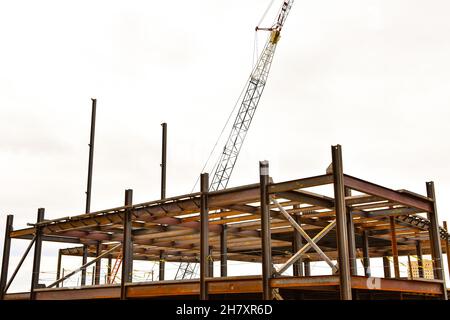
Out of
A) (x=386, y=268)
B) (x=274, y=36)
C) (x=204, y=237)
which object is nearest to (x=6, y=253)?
(x=204, y=237)

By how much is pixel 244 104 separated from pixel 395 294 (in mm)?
48471

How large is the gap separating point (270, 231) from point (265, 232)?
2.50 metres

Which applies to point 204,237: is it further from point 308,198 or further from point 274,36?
point 274,36

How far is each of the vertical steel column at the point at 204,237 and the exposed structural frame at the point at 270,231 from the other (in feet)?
0.15

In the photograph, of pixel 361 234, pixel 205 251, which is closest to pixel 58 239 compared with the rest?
pixel 205 251

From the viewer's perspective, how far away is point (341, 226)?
67.4ft

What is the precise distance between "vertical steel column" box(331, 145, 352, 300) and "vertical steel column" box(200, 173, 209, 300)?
260 inches

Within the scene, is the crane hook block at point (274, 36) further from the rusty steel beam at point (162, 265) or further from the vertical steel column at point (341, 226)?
the vertical steel column at point (341, 226)

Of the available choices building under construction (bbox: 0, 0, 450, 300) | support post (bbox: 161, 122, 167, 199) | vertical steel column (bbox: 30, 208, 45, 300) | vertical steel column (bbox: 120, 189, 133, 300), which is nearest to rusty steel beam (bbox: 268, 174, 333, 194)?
building under construction (bbox: 0, 0, 450, 300)

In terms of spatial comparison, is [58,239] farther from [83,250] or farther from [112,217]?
[112,217]

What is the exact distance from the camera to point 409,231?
3675 centimetres

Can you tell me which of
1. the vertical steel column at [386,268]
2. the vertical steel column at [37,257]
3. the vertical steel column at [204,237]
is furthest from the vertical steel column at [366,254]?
the vertical steel column at [37,257]

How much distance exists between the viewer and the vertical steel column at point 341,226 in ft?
65.6
